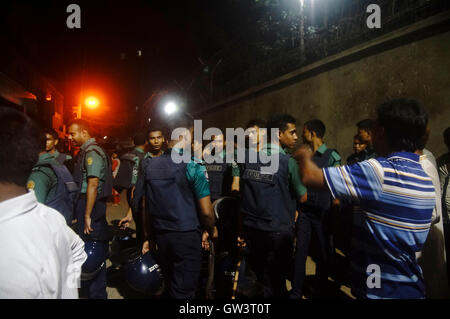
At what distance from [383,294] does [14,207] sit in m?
1.97

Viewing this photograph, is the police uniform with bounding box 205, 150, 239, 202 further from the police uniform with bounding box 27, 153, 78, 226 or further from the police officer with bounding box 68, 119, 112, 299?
the police uniform with bounding box 27, 153, 78, 226

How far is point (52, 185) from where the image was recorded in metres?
2.54

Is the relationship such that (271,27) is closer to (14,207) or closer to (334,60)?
(334,60)

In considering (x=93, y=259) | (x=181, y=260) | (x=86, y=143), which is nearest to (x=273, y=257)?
(x=181, y=260)

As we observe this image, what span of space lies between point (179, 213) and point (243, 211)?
823 mm

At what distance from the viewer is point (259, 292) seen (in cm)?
285

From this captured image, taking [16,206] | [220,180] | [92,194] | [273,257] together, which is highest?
[16,206]

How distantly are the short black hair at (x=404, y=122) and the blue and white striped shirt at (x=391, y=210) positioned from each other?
0.08m

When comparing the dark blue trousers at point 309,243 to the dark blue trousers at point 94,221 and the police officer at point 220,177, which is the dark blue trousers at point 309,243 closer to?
the police officer at point 220,177

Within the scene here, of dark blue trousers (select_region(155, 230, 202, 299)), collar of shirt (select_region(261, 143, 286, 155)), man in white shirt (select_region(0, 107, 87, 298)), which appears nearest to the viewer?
man in white shirt (select_region(0, 107, 87, 298))

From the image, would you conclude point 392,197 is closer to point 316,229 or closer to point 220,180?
point 316,229

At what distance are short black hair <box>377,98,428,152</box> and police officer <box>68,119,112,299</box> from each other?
3152 mm

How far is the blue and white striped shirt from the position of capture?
1.50m

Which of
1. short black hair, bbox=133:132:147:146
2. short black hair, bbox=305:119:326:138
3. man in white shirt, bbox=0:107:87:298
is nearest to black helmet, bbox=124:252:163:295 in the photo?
man in white shirt, bbox=0:107:87:298
